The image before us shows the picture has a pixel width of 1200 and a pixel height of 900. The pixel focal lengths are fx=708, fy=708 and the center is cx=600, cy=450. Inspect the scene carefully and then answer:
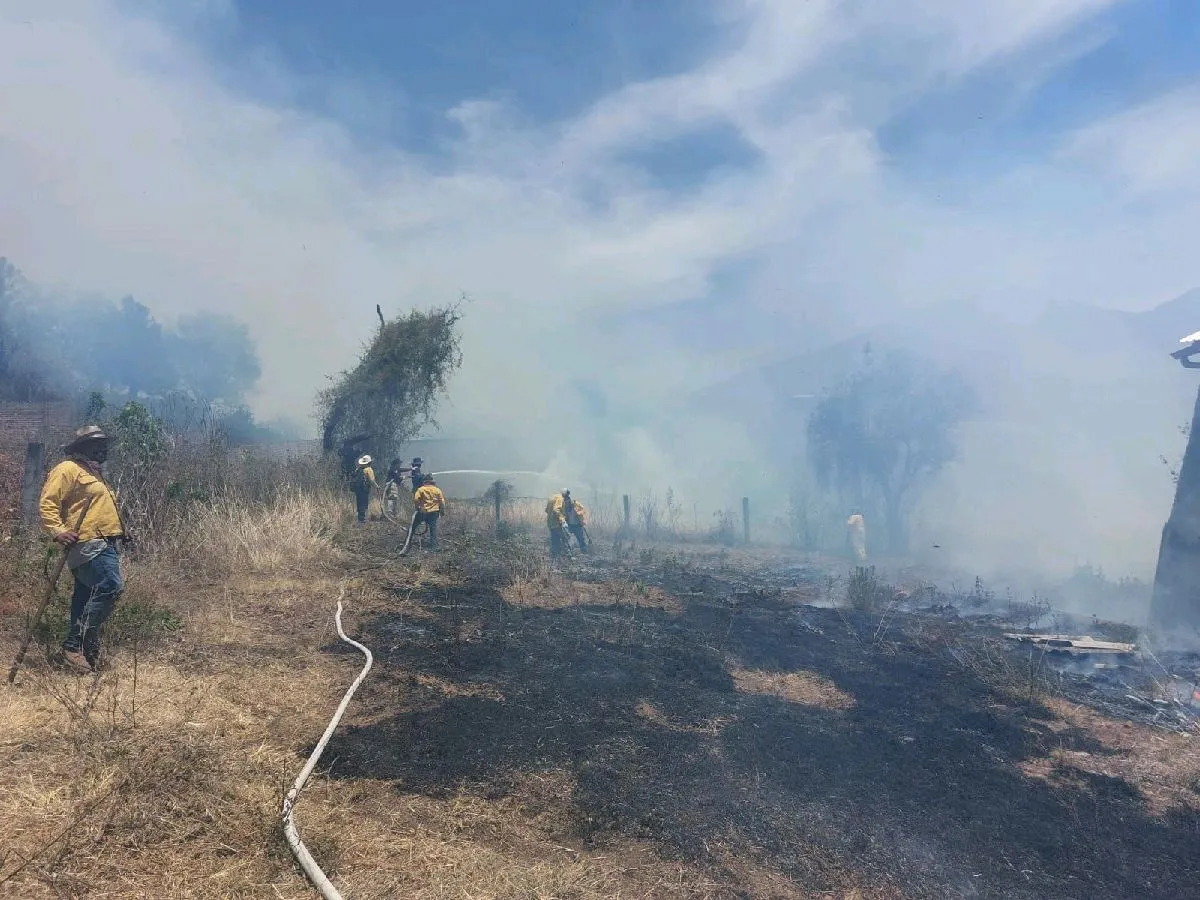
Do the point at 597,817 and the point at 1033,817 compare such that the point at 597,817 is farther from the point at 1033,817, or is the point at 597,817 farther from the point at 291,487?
the point at 291,487

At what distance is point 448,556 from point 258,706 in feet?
22.9

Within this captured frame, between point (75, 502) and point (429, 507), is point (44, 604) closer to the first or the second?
point (75, 502)

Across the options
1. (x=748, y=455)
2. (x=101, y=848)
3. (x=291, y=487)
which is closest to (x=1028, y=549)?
(x=748, y=455)

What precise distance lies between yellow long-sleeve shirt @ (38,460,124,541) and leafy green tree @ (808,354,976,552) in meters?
21.5

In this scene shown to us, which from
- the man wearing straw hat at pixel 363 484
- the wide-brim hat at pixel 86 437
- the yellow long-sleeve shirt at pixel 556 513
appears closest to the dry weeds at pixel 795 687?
the wide-brim hat at pixel 86 437

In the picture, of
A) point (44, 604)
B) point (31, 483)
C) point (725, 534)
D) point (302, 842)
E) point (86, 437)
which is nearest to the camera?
point (302, 842)

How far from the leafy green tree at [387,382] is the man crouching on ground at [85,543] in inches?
487

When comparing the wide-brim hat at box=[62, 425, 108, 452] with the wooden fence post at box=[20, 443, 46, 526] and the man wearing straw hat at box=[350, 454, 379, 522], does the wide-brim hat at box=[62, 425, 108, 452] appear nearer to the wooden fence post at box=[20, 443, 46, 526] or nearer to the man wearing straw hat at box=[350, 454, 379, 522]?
the wooden fence post at box=[20, 443, 46, 526]

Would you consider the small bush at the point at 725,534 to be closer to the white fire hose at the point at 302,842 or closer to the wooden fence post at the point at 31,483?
the wooden fence post at the point at 31,483

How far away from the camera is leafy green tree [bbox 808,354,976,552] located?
2236 centimetres

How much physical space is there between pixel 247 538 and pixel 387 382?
8882 mm

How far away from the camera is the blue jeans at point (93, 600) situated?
208 inches

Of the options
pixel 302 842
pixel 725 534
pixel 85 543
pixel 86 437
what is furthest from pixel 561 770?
pixel 725 534

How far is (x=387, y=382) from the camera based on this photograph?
18.1 meters
